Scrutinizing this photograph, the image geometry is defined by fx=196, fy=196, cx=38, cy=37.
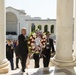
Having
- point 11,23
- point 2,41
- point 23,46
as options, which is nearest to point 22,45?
point 23,46

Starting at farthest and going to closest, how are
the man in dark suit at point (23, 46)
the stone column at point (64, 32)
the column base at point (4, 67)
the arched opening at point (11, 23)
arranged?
the arched opening at point (11, 23)
the stone column at point (64, 32)
the column base at point (4, 67)
the man in dark suit at point (23, 46)

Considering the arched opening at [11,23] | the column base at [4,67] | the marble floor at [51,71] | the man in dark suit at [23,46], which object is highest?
the arched opening at [11,23]

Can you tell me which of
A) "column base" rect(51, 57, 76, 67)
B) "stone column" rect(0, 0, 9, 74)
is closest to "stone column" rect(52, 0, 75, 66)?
"column base" rect(51, 57, 76, 67)

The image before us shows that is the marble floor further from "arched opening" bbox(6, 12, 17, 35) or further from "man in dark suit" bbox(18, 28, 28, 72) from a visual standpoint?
"arched opening" bbox(6, 12, 17, 35)

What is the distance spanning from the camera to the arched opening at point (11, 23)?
82375 mm

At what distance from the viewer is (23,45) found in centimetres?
1294

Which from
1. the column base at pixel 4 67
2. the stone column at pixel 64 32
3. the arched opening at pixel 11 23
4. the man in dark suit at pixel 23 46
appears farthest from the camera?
the arched opening at pixel 11 23

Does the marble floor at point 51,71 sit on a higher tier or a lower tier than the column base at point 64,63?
lower

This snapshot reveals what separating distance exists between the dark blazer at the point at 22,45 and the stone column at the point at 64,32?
3.03m

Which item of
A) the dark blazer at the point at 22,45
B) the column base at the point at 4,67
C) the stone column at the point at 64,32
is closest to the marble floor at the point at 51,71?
the column base at the point at 4,67

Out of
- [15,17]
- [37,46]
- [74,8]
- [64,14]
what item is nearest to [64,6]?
[64,14]

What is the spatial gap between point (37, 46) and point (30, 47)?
1.67 ft

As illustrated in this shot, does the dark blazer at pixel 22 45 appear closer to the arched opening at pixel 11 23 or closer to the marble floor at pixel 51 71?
the marble floor at pixel 51 71

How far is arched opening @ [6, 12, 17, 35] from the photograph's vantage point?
270 feet
